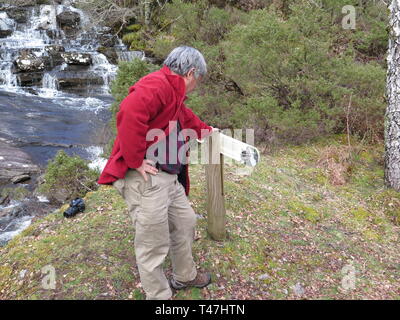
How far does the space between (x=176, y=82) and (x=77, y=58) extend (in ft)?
48.7

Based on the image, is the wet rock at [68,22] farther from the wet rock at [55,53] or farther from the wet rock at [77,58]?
the wet rock at [77,58]

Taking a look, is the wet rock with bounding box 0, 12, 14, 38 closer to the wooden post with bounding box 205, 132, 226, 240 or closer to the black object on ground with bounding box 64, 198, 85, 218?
the black object on ground with bounding box 64, 198, 85, 218

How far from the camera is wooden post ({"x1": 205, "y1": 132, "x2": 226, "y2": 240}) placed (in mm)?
3141

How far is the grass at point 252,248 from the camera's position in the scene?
315cm

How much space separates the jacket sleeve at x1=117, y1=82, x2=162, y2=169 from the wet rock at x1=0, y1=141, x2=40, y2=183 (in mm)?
6957

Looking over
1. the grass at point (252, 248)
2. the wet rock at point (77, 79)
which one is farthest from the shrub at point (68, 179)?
the wet rock at point (77, 79)

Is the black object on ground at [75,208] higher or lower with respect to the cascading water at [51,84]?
higher

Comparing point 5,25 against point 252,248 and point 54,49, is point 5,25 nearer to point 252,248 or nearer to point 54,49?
point 54,49

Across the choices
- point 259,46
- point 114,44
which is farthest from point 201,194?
point 114,44

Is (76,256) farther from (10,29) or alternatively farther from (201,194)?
(10,29)

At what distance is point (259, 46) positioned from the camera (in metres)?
7.28

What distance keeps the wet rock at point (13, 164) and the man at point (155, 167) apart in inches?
264

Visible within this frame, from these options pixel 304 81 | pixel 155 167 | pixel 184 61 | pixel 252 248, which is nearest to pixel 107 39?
pixel 304 81

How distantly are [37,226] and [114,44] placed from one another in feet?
50.2
